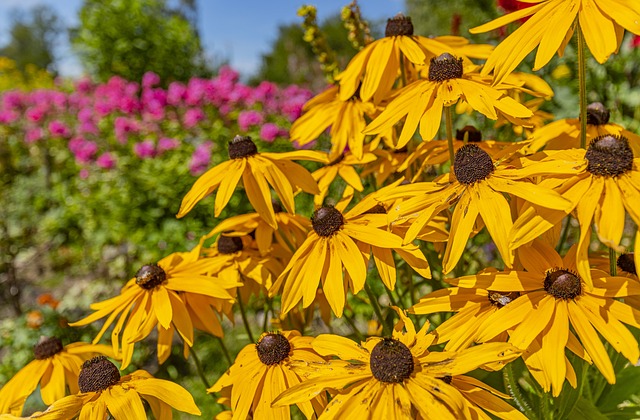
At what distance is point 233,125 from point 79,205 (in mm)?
1389

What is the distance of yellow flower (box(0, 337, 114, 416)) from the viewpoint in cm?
127

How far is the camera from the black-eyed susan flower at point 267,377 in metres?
0.98

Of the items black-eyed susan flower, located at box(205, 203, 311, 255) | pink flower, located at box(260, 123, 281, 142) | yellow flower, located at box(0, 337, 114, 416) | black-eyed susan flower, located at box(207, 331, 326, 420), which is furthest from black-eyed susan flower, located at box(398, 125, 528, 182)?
pink flower, located at box(260, 123, 281, 142)

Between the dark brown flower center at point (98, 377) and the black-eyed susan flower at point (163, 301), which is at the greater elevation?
the black-eyed susan flower at point (163, 301)

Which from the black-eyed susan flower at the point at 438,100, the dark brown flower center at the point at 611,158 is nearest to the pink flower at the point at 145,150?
the black-eyed susan flower at the point at 438,100

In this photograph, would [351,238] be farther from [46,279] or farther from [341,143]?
[46,279]

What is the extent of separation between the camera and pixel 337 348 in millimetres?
976

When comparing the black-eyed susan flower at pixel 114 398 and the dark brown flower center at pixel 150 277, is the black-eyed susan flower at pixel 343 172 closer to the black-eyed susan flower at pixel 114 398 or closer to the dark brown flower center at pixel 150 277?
the dark brown flower center at pixel 150 277

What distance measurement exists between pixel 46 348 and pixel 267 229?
62cm

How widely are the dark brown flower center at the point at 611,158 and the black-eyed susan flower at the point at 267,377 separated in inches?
23.3

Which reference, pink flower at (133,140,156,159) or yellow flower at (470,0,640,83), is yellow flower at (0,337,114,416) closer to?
yellow flower at (470,0,640,83)

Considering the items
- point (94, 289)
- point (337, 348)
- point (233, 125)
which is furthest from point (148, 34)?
point (337, 348)

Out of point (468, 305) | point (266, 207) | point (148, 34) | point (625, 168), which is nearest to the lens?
point (625, 168)

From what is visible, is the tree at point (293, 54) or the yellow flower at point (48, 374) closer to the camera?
the yellow flower at point (48, 374)
